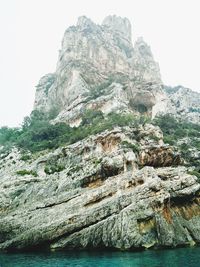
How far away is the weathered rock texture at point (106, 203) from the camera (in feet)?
163

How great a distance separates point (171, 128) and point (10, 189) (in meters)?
53.9

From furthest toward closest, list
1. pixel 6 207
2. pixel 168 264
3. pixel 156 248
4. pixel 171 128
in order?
pixel 171 128, pixel 6 207, pixel 156 248, pixel 168 264

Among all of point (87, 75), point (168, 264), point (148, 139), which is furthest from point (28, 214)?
point (87, 75)

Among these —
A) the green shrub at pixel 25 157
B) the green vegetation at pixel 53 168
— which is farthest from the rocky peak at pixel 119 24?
the green vegetation at pixel 53 168

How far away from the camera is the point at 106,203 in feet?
175

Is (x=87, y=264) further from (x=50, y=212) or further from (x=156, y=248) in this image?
(x=50, y=212)

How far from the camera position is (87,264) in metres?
38.4

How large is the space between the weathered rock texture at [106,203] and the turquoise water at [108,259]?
3.57m

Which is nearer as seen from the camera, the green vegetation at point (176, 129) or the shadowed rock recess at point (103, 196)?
the shadowed rock recess at point (103, 196)

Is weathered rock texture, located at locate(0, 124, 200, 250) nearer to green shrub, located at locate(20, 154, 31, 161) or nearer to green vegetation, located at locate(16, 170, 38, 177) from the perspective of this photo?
green vegetation, located at locate(16, 170, 38, 177)

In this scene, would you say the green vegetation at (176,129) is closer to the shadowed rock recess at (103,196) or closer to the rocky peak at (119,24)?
the shadowed rock recess at (103,196)

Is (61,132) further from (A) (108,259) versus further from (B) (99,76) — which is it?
(A) (108,259)

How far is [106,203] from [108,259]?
12682 millimetres

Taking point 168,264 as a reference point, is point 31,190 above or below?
above
